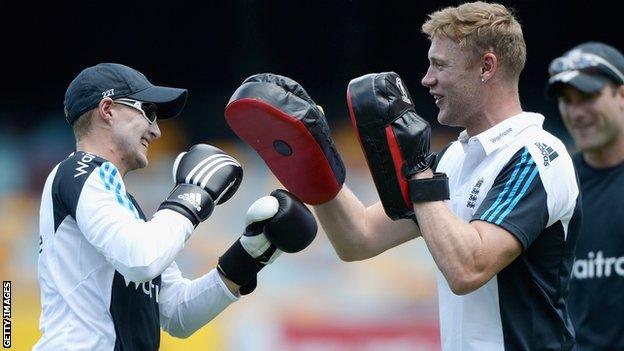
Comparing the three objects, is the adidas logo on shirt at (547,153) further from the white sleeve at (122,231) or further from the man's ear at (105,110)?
the man's ear at (105,110)

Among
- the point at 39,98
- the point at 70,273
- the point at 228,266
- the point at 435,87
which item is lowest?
the point at 39,98

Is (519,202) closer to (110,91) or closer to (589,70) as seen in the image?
(110,91)

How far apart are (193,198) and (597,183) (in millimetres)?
1991

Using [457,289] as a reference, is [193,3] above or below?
below

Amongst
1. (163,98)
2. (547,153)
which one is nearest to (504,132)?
(547,153)

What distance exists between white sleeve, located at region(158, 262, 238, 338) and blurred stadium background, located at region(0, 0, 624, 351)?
391 centimetres

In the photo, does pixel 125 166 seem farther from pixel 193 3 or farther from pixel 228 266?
pixel 193 3

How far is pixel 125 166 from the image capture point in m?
3.63

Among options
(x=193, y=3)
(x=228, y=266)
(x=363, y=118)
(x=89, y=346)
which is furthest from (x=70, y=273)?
(x=193, y=3)

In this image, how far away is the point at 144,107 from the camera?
3668 millimetres

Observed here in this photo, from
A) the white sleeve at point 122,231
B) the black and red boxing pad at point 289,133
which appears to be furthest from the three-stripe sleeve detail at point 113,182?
the black and red boxing pad at point 289,133

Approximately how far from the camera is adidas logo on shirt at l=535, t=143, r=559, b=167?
3.31 metres

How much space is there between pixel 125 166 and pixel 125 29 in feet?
18.0

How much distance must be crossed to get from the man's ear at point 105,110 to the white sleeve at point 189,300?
2.04 feet
